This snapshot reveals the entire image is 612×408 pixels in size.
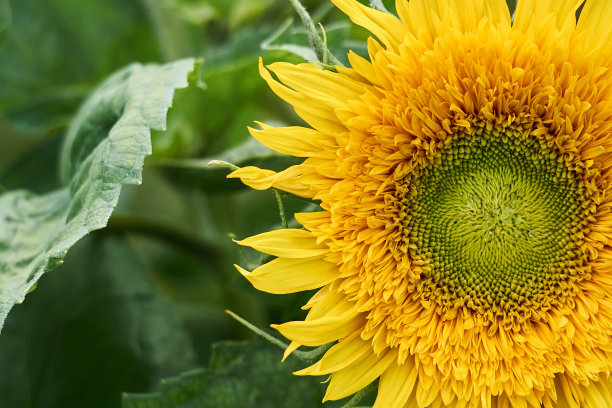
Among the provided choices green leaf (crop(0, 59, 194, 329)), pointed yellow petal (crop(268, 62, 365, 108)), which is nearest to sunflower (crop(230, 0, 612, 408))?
pointed yellow petal (crop(268, 62, 365, 108))

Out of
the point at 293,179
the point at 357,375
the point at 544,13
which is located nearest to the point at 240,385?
the point at 357,375

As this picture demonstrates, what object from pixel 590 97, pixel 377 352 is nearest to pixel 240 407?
pixel 377 352

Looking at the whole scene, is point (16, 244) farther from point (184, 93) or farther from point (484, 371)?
point (484, 371)

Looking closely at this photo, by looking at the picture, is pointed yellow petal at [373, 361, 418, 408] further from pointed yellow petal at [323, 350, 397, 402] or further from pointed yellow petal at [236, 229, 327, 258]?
pointed yellow petal at [236, 229, 327, 258]

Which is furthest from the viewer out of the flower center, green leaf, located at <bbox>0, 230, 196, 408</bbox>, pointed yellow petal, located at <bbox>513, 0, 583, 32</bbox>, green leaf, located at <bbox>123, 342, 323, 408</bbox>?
green leaf, located at <bbox>0, 230, 196, 408</bbox>

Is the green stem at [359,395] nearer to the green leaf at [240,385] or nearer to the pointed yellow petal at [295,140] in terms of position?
the green leaf at [240,385]

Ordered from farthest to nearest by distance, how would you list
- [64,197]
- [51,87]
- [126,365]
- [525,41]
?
[51,87], [126,365], [64,197], [525,41]
